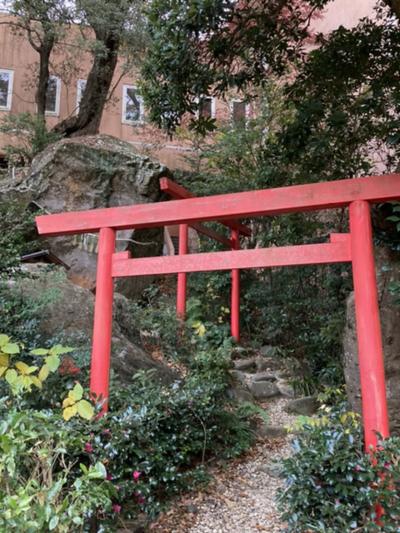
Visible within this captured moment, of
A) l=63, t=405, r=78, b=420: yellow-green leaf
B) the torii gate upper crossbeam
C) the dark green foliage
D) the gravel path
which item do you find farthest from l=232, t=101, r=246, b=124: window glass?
l=63, t=405, r=78, b=420: yellow-green leaf

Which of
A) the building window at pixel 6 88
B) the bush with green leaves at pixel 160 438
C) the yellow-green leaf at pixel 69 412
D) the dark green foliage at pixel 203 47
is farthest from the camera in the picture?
the building window at pixel 6 88

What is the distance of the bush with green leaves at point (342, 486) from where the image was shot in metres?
2.33

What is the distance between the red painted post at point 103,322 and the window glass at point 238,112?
7.06 meters

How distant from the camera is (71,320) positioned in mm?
4867

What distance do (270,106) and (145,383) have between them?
7.18 m

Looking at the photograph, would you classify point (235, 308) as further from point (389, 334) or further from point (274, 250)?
point (274, 250)

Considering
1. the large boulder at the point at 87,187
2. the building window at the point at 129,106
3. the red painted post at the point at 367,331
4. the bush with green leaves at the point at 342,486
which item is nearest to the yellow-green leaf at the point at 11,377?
the bush with green leaves at the point at 342,486

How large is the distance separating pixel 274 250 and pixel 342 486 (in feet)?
5.10

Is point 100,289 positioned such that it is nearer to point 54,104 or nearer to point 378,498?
point 378,498

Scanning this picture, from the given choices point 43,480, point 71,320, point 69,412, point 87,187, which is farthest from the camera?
point 87,187

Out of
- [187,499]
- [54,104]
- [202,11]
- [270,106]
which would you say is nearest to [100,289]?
[187,499]

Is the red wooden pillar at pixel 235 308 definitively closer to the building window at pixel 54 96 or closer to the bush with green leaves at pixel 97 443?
the bush with green leaves at pixel 97 443

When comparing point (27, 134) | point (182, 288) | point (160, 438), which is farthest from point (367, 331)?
point (27, 134)

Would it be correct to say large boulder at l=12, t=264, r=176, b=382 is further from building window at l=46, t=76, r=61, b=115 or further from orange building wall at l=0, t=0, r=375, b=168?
building window at l=46, t=76, r=61, b=115
